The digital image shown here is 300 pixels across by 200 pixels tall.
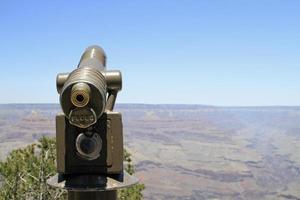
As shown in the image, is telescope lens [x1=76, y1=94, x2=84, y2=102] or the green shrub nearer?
telescope lens [x1=76, y1=94, x2=84, y2=102]

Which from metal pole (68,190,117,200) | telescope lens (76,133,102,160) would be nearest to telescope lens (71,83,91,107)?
telescope lens (76,133,102,160)

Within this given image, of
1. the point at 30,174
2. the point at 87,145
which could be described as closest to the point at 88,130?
the point at 87,145

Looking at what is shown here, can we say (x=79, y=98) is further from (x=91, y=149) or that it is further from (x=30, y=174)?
(x=30, y=174)

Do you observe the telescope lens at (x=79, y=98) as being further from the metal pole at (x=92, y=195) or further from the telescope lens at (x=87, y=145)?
the metal pole at (x=92, y=195)

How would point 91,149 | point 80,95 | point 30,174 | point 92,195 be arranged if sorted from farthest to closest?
point 30,174, point 92,195, point 91,149, point 80,95

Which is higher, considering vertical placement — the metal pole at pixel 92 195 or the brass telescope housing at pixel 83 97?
the brass telescope housing at pixel 83 97

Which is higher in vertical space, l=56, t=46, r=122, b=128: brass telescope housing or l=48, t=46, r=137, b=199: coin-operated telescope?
l=56, t=46, r=122, b=128: brass telescope housing

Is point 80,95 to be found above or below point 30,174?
above

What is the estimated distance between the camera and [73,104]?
351 cm

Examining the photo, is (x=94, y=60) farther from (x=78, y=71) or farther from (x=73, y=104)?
(x=73, y=104)

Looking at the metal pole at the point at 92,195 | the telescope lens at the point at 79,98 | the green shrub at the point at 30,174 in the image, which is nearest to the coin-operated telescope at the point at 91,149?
the metal pole at the point at 92,195

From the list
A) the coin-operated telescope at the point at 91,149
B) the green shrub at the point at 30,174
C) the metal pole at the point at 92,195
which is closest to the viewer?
the coin-operated telescope at the point at 91,149

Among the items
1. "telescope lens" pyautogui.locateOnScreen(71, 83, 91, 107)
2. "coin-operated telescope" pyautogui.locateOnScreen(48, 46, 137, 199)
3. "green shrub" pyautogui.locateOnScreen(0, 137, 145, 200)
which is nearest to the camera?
"telescope lens" pyautogui.locateOnScreen(71, 83, 91, 107)

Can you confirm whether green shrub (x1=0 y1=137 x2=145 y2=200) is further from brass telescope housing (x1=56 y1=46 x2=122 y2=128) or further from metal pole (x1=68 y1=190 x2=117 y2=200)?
brass telescope housing (x1=56 y1=46 x2=122 y2=128)
